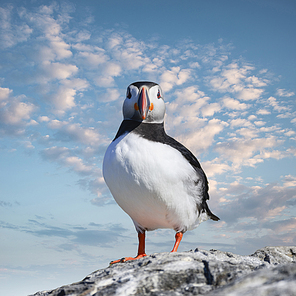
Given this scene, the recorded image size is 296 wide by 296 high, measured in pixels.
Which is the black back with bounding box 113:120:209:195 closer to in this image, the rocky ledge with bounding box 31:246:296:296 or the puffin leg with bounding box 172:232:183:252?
the puffin leg with bounding box 172:232:183:252

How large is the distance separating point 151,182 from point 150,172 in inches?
7.9

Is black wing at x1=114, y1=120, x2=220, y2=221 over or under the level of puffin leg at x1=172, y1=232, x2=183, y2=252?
over

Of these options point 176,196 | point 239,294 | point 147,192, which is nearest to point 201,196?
point 176,196

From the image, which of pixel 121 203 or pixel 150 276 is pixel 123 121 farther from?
pixel 150 276

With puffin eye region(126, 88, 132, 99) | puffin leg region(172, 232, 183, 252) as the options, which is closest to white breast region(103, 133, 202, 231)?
puffin leg region(172, 232, 183, 252)

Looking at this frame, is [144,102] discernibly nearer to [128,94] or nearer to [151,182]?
[128,94]

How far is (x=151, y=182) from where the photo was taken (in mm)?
5758

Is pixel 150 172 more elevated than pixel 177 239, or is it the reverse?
pixel 150 172

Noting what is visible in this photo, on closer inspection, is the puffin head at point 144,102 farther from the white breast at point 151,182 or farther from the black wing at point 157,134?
the white breast at point 151,182

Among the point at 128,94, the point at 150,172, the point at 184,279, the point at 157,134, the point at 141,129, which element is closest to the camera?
the point at 184,279

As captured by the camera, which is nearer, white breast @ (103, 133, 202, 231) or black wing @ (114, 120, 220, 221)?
white breast @ (103, 133, 202, 231)

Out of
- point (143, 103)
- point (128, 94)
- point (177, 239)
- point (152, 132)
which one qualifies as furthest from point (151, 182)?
point (128, 94)

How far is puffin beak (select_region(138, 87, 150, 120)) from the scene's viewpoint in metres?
6.07

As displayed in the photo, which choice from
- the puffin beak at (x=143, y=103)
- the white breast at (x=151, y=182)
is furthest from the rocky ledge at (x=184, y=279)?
the puffin beak at (x=143, y=103)
